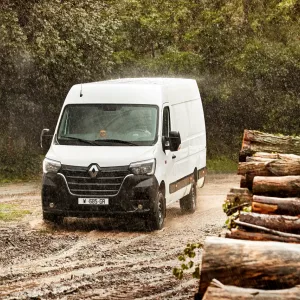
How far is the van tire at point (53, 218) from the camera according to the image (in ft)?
53.3

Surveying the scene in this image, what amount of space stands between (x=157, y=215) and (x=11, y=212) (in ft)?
13.3

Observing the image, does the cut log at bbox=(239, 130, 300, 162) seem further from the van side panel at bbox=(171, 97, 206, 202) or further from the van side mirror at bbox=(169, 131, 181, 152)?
the van side panel at bbox=(171, 97, 206, 202)

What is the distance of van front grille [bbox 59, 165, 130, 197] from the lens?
1562cm

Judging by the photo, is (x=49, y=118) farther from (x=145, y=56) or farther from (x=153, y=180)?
(x=153, y=180)

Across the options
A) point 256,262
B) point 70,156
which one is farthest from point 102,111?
point 256,262

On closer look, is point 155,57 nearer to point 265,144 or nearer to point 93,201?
point 93,201

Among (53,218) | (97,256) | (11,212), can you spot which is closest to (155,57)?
(11,212)

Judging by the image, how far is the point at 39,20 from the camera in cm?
2631

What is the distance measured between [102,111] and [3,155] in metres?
10.4

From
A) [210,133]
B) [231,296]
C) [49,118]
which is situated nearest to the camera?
[231,296]

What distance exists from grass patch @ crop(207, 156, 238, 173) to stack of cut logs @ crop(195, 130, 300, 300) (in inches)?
731

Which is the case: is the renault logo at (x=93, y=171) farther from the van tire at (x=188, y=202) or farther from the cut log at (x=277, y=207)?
the cut log at (x=277, y=207)

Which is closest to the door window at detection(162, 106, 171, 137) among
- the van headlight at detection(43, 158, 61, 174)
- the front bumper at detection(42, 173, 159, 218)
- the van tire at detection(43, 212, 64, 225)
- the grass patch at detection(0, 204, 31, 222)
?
the front bumper at detection(42, 173, 159, 218)

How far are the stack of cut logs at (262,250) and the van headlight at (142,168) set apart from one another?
17.1ft
